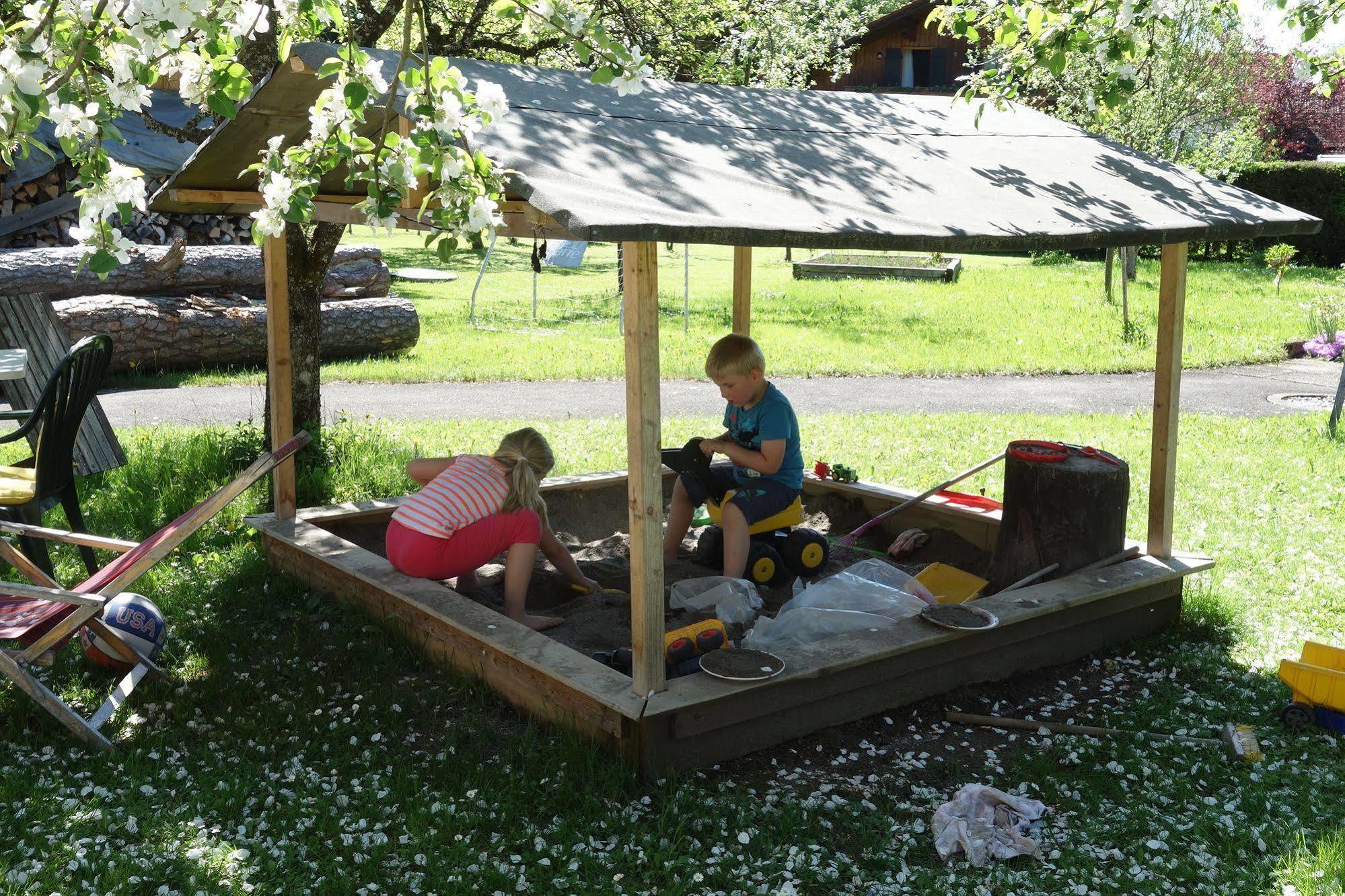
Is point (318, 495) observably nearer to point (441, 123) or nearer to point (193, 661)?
point (193, 661)

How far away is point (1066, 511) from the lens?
546 centimetres

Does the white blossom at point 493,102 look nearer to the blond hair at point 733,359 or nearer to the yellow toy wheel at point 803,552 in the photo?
the blond hair at point 733,359

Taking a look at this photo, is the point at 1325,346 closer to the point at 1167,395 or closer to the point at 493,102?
the point at 1167,395

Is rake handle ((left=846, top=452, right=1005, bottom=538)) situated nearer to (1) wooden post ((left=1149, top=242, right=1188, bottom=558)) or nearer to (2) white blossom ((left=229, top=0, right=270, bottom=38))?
(1) wooden post ((left=1149, top=242, right=1188, bottom=558))

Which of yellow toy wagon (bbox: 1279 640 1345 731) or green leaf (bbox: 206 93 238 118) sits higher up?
green leaf (bbox: 206 93 238 118)

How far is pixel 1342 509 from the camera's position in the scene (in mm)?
7684

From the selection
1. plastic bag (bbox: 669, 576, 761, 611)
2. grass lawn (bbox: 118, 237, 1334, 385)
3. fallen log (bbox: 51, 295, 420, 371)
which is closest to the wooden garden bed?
grass lawn (bbox: 118, 237, 1334, 385)

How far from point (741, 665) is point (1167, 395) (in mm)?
2550

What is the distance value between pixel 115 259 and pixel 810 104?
362 centimetres

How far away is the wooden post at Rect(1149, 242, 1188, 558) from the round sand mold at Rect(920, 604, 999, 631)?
1.27m

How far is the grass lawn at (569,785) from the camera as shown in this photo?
11.4 ft

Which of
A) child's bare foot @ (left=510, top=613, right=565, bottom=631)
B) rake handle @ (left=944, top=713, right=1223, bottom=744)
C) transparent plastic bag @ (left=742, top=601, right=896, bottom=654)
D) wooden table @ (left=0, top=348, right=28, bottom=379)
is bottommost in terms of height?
rake handle @ (left=944, top=713, right=1223, bottom=744)

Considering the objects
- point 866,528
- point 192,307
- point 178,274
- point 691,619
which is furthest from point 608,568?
point 178,274

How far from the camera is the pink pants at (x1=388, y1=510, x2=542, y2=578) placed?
5.09 meters
